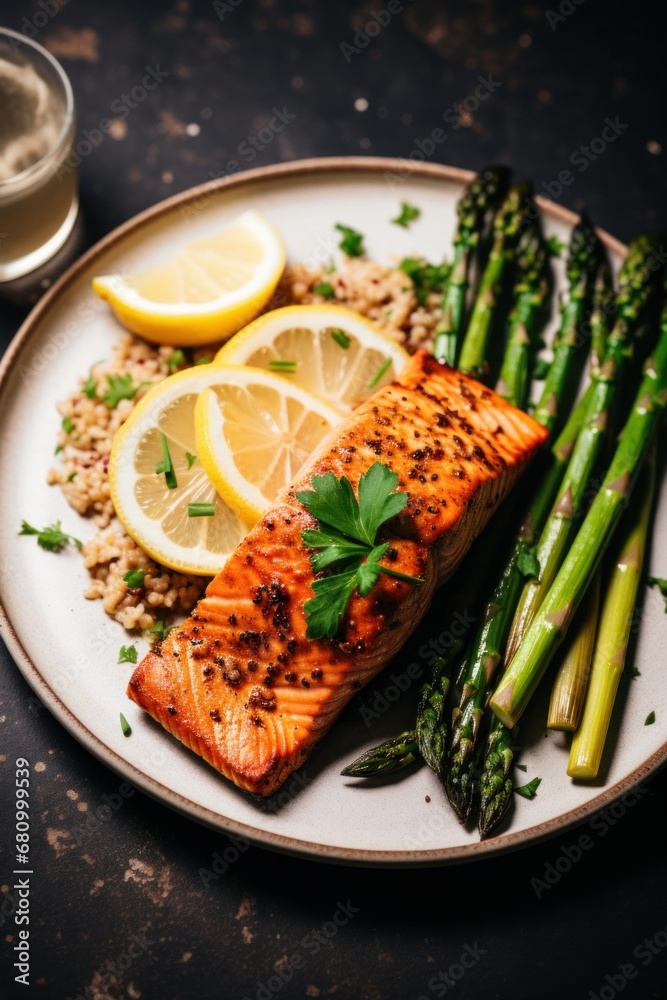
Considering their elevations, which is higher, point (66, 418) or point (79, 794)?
point (66, 418)

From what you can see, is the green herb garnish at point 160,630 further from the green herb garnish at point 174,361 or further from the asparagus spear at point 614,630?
the asparagus spear at point 614,630

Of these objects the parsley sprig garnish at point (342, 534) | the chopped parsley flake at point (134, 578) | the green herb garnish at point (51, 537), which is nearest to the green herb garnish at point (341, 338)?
the parsley sprig garnish at point (342, 534)

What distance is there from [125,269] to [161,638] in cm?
192

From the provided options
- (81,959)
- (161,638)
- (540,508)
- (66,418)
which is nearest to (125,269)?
(66,418)

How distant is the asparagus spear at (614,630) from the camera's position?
12.0 feet

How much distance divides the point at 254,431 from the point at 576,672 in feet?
5.56

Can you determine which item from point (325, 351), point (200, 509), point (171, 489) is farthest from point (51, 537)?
point (325, 351)

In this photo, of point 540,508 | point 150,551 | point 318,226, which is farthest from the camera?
point 318,226

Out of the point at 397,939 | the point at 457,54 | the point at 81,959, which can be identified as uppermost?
the point at 457,54

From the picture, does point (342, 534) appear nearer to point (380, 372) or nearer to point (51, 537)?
point (380, 372)

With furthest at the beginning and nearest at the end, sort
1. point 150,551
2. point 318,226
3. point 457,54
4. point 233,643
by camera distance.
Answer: point 457,54, point 318,226, point 150,551, point 233,643

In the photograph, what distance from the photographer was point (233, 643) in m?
3.53


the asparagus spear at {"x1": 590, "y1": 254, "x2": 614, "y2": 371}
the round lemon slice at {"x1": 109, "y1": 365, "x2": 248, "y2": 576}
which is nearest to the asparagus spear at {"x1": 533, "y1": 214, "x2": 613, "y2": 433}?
the asparagus spear at {"x1": 590, "y1": 254, "x2": 614, "y2": 371}

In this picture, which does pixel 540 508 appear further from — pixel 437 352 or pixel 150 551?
pixel 150 551
